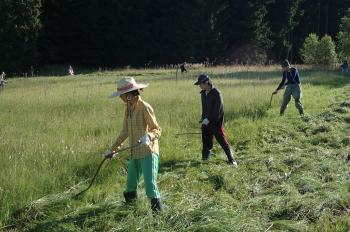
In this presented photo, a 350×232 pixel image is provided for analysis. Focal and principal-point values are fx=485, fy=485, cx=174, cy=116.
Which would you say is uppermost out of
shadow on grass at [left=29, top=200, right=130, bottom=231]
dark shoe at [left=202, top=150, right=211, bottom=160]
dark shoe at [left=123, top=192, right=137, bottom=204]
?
dark shoe at [left=123, top=192, right=137, bottom=204]

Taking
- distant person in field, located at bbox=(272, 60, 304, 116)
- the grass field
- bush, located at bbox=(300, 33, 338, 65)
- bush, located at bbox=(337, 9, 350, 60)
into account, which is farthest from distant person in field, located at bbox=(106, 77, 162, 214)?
bush, located at bbox=(337, 9, 350, 60)

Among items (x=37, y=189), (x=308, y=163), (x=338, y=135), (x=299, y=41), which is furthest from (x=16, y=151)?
(x=299, y=41)

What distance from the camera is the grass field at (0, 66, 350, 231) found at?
229 inches

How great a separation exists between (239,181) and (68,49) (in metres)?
49.4

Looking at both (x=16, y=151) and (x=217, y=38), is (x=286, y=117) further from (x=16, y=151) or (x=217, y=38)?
(x=217, y=38)

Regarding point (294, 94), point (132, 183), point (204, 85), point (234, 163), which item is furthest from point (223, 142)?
point (294, 94)

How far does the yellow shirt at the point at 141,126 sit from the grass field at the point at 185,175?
2.34ft

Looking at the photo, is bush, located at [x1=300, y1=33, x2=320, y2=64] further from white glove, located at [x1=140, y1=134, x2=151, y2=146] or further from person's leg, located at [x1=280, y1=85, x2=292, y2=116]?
white glove, located at [x1=140, y1=134, x2=151, y2=146]

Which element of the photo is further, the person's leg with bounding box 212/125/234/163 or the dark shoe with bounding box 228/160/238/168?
the person's leg with bounding box 212/125/234/163

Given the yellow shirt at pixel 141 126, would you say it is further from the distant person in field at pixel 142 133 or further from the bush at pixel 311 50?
the bush at pixel 311 50

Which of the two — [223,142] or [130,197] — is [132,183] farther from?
[223,142]

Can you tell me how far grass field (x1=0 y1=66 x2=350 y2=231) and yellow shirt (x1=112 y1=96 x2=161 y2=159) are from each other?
2.34 ft

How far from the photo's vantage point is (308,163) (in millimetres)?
8523

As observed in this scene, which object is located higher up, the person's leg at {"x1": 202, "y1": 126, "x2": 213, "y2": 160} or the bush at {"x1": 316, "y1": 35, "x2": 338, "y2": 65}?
the bush at {"x1": 316, "y1": 35, "x2": 338, "y2": 65}
